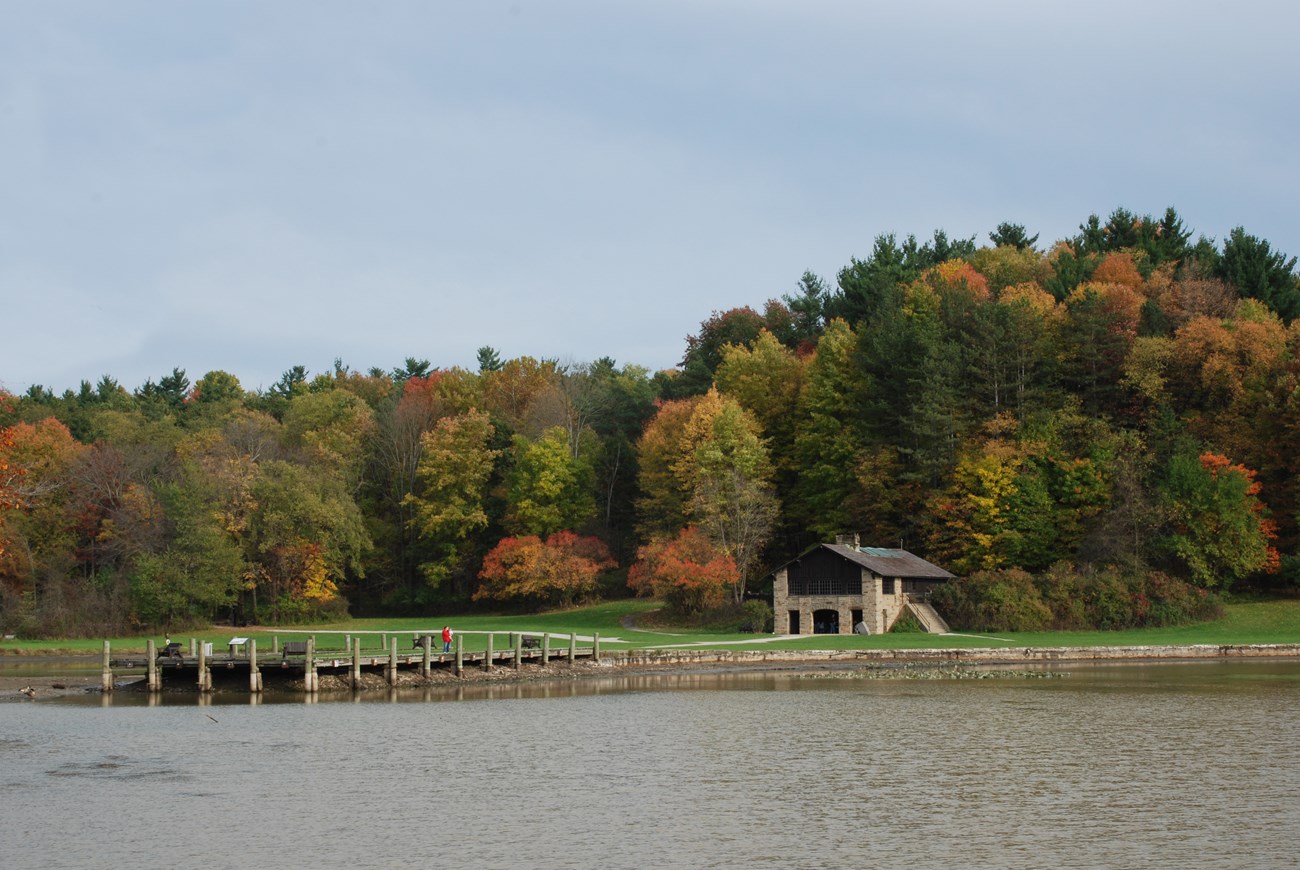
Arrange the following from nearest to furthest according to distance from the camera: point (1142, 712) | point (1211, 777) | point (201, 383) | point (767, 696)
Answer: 1. point (1211, 777)
2. point (1142, 712)
3. point (767, 696)
4. point (201, 383)

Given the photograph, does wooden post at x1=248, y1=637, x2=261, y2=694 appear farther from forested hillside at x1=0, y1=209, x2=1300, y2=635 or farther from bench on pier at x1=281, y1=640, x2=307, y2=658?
forested hillside at x1=0, y1=209, x2=1300, y2=635

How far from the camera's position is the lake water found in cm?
1957

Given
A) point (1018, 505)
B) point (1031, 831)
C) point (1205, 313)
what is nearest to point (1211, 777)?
point (1031, 831)

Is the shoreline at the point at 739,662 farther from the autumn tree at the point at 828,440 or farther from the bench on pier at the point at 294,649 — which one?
the autumn tree at the point at 828,440

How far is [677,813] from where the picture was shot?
2233 cm

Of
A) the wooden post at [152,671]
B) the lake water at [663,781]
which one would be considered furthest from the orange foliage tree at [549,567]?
the lake water at [663,781]

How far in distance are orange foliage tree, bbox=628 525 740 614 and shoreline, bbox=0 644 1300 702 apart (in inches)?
549

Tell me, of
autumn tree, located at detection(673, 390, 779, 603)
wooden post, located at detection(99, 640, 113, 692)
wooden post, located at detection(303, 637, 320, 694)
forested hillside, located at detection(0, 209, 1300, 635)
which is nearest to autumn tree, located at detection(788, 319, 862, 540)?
forested hillside, located at detection(0, 209, 1300, 635)

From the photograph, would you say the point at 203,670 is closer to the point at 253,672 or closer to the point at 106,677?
the point at 253,672

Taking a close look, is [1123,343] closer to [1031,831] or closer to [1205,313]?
[1205,313]

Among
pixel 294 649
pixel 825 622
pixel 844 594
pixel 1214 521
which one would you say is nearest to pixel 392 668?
pixel 294 649

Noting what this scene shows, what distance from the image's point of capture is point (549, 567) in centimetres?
8069

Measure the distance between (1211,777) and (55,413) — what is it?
302 ft

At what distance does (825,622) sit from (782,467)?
21253 millimetres
